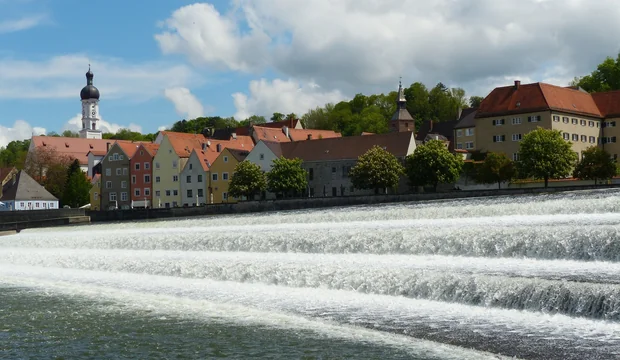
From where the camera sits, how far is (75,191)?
89688 mm

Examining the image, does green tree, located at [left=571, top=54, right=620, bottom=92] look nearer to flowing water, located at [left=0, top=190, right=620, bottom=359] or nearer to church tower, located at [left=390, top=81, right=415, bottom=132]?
church tower, located at [left=390, top=81, right=415, bottom=132]

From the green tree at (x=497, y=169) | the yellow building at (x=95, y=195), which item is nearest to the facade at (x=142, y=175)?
the yellow building at (x=95, y=195)

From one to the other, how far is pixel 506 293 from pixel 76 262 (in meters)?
19.9

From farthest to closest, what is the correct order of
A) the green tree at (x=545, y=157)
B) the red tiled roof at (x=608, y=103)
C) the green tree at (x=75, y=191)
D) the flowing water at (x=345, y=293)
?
1. the green tree at (x=75, y=191)
2. the red tiled roof at (x=608, y=103)
3. the green tree at (x=545, y=157)
4. the flowing water at (x=345, y=293)

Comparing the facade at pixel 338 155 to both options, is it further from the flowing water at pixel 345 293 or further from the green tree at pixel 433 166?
the flowing water at pixel 345 293

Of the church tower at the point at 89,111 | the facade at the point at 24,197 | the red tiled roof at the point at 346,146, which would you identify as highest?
the church tower at the point at 89,111

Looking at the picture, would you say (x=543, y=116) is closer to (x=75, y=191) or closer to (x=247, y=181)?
(x=247, y=181)

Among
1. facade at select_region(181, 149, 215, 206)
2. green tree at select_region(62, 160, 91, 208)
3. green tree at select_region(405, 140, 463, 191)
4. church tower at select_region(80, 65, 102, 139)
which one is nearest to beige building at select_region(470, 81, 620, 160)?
green tree at select_region(405, 140, 463, 191)

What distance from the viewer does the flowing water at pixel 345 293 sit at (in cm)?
1418

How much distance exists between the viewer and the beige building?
222 feet

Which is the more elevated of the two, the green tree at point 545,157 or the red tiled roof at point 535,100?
the red tiled roof at point 535,100

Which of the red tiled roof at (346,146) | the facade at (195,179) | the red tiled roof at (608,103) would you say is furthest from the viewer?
A: the facade at (195,179)

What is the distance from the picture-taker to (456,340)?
13.9 metres

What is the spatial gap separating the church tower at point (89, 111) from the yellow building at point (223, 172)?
79.3 meters
